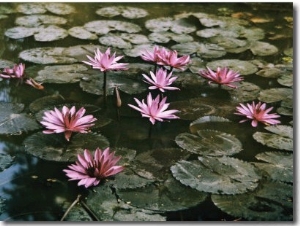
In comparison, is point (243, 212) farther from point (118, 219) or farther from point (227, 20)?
point (227, 20)

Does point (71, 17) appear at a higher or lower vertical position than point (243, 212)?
higher

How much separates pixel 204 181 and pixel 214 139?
0.18m

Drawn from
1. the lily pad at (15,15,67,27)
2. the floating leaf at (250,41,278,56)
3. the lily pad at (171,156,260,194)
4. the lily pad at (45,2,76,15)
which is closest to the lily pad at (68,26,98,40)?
the lily pad at (15,15,67,27)

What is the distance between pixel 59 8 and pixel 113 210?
1.36 metres

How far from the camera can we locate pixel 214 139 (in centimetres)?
117

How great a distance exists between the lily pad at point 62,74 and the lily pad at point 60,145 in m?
0.32

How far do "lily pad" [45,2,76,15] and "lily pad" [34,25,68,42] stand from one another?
20 cm

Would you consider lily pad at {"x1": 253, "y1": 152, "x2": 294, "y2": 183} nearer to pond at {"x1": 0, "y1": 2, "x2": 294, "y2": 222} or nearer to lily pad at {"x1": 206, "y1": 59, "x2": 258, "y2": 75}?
pond at {"x1": 0, "y1": 2, "x2": 294, "y2": 222}

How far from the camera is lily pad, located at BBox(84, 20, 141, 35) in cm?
184

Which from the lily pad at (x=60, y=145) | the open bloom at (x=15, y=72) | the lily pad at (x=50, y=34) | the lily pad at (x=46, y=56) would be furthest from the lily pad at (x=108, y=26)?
the lily pad at (x=60, y=145)

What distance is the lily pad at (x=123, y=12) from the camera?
2.03 m

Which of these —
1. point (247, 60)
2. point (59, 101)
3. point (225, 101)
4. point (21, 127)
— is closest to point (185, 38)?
point (247, 60)

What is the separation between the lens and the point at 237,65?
1.58 meters

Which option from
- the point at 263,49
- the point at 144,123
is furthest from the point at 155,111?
the point at 263,49
